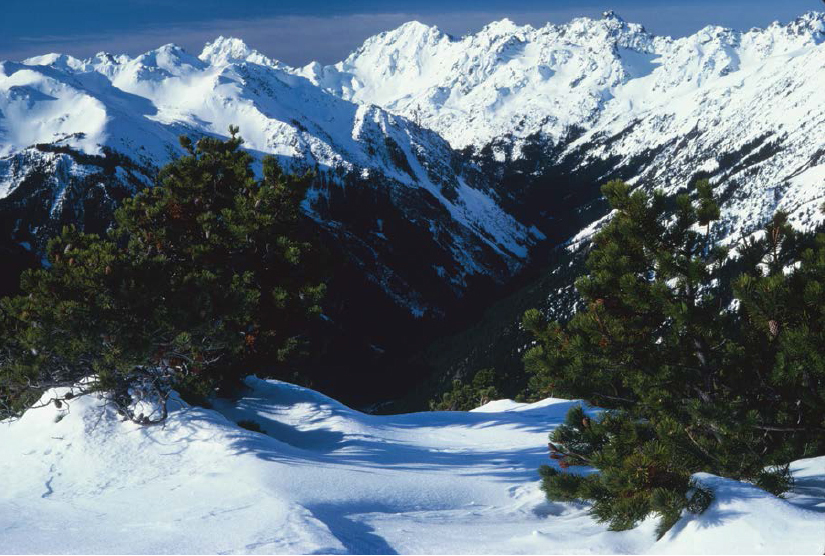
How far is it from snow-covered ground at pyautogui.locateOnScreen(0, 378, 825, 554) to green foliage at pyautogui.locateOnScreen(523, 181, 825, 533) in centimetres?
68

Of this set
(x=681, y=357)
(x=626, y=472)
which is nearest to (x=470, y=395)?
(x=681, y=357)

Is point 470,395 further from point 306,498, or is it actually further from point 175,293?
point 306,498

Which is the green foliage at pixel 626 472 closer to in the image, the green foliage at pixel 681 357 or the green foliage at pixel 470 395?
the green foliage at pixel 681 357

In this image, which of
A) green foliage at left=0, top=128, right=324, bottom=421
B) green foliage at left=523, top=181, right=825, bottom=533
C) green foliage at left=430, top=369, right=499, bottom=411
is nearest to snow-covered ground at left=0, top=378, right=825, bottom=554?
green foliage at left=523, top=181, right=825, bottom=533

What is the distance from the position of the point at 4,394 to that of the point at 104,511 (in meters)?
7.06

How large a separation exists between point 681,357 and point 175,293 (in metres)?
10.5

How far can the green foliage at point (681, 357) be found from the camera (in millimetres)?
7758

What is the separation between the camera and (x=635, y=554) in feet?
24.8

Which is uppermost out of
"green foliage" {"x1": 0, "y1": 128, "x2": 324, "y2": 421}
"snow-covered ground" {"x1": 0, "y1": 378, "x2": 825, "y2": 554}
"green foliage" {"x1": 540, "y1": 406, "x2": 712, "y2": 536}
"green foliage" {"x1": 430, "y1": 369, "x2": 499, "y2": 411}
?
"green foliage" {"x1": 0, "y1": 128, "x2": 324, "y2": 421}

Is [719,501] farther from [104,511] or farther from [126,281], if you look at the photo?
[126,281]

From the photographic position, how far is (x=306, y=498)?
10227 millimetres

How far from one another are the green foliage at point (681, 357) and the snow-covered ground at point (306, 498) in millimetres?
676

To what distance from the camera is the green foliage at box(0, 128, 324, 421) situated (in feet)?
39.8

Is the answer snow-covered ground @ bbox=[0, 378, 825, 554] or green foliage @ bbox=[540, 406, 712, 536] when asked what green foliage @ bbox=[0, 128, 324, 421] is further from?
green foliage @ bbox=[540, 406, 712, 536]
